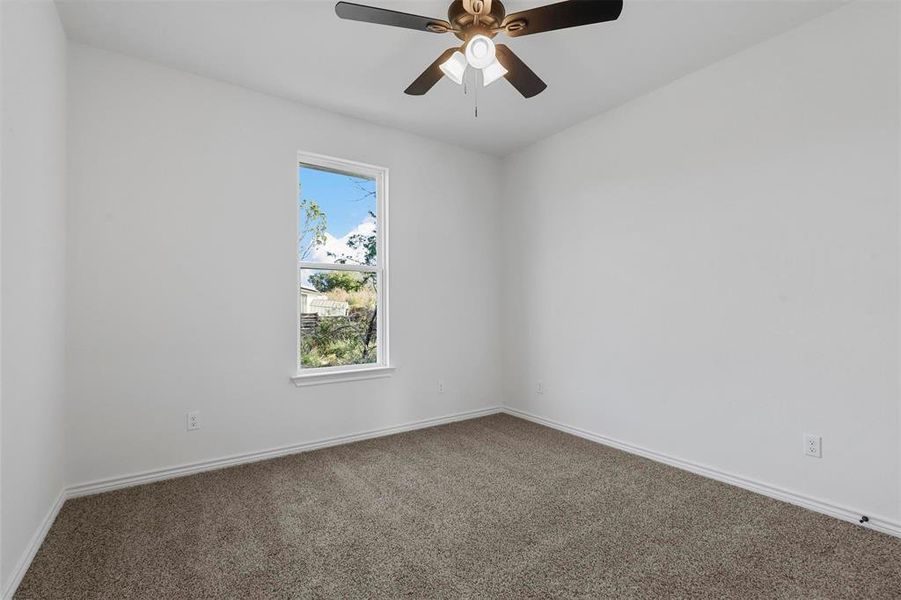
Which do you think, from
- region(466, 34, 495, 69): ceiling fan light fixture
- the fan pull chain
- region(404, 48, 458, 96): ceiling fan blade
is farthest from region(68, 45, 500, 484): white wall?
region(466, 34, 495, 69): ceiling fan light fixture

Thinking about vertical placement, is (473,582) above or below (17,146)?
below

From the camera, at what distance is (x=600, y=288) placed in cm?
354

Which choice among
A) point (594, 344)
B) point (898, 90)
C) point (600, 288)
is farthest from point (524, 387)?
point (898, 90)

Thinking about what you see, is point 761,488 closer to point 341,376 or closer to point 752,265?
point 752,265

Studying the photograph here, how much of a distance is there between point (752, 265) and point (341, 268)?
2.85 metres

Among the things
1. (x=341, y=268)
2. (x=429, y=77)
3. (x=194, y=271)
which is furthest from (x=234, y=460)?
(x=429, y=77)

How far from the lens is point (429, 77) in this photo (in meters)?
2.34

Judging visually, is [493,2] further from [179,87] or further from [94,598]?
[94,598]

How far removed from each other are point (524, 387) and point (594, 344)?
939mm

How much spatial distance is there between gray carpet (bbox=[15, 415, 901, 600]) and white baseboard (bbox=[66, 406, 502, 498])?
8cm

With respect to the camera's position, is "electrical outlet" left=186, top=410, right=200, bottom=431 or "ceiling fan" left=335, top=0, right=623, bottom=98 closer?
"ceiling fan" left=335, top=0, right=623, bottom=98

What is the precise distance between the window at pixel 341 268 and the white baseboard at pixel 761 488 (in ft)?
6.21

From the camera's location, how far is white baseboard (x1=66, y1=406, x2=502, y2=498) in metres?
2.58

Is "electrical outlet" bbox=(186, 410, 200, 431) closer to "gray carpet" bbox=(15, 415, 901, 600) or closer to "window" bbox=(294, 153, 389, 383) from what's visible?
"gray carpet" bbox=(15, 415, 901, 600)
